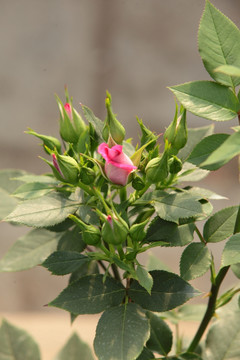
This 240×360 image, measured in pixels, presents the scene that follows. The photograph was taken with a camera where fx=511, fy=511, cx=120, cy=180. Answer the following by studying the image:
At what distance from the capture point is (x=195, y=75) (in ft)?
4.97

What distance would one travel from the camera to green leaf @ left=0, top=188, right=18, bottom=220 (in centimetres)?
56

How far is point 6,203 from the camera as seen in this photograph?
56 centimetres

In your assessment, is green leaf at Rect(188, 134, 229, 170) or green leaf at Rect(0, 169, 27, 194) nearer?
green leaf at Rect(188, 134, 229, 170)

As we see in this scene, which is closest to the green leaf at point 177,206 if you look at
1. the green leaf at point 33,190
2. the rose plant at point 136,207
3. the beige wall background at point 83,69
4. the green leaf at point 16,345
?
the rose plant at point 136,207

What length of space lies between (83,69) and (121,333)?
1279mm

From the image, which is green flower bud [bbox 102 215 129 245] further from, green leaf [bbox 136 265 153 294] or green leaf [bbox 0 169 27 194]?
green leaf [bbox 0 169 27 194]

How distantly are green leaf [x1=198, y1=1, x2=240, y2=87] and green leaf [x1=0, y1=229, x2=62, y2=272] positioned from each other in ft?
0.84

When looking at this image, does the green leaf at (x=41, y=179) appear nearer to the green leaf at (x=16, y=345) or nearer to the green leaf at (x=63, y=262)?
the green leaf at (x=63, y=262)

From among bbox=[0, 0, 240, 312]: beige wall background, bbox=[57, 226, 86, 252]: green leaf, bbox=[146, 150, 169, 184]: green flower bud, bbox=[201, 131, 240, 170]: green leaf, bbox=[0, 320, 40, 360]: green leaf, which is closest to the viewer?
bbox=[201, 131, 240, 170]: green leaf

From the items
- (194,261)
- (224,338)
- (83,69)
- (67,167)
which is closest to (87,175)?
(67,167)

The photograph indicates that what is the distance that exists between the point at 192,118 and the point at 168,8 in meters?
0.33

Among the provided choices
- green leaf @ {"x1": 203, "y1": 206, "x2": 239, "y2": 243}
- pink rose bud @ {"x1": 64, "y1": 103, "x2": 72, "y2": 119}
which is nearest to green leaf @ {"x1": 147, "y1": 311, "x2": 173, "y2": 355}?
green leaf @ {"x1": 203, "y1": 206, "x2": 239, "y2": 243}

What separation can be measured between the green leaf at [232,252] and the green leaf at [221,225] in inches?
2.8

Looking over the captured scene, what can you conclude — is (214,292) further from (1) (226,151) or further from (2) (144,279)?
(1) (226,151)
